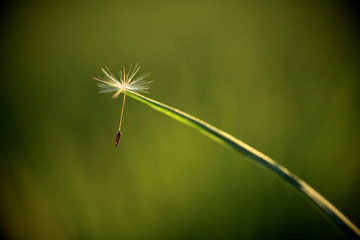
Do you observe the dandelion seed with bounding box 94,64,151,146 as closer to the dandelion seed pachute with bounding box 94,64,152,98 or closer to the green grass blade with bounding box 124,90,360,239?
the dandelion seed pachute with bounding box 94,64,152,98

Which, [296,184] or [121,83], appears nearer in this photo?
[296,184]

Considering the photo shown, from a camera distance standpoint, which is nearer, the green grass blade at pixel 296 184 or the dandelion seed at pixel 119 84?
the green grass blade at pixel 296 184

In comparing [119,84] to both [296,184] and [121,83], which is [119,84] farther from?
[296,184]

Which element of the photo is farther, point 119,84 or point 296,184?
point 119,84

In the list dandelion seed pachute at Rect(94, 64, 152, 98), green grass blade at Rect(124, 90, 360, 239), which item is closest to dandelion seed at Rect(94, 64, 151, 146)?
dandelion seed pachute at Rect(94, 64, 152, 98)

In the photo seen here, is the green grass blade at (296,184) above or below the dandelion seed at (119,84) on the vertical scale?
below

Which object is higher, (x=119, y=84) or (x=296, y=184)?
(x=119, y=84)

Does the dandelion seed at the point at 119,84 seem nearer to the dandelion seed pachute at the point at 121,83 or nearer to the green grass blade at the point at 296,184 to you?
the dandelion seed pachute at the point at 121,83

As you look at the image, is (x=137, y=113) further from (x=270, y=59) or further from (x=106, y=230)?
(x=270, y=59)

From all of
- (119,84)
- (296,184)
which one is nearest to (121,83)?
(119,84)

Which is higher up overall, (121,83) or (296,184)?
(121,83)

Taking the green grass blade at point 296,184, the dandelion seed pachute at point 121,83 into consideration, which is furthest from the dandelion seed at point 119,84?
the green grass blade at point 296,184

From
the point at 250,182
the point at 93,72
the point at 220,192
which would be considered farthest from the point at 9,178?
the point at 250,182
